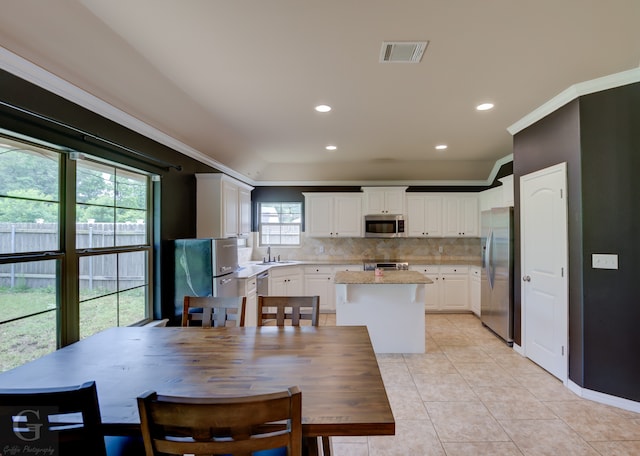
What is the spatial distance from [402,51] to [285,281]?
13.1 feet

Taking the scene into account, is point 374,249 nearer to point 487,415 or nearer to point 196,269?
point 196,269

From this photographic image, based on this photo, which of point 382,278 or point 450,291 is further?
point 450,291

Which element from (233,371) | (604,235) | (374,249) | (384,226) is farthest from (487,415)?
(374,249)

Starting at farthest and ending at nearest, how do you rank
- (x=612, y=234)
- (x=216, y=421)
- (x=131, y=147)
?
(x=131, y=147) < (x=612, y=234) < (x=216, y=421)

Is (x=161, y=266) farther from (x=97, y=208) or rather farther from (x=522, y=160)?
(x=522, y=160)

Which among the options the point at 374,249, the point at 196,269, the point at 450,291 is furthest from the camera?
the point at 374,249

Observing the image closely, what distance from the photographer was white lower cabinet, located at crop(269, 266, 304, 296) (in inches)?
201

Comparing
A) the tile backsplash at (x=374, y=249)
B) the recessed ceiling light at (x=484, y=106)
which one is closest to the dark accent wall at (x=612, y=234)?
the recessed ceiling light at (x=484, y=106)

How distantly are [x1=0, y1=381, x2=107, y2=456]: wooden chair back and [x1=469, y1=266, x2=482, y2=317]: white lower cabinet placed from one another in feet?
17.1

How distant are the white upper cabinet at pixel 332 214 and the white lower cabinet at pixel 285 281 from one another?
83 cm

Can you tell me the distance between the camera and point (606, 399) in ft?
8.22

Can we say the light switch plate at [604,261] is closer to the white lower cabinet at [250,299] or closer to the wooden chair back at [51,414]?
the wooden chair back at [51,414]

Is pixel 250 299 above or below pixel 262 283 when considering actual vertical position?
below

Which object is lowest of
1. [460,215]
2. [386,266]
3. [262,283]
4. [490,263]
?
[262,283]
